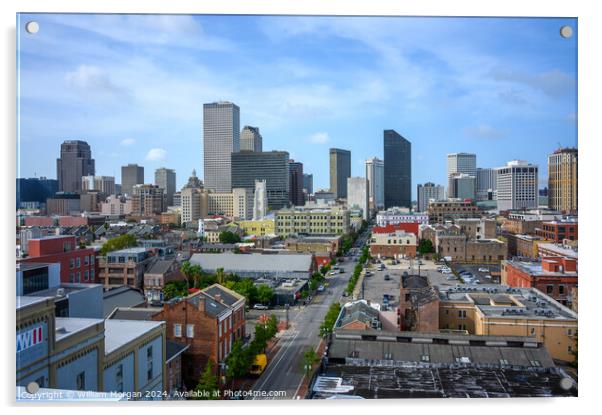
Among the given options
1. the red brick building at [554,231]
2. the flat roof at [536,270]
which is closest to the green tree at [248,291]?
the flat roof at [536,270]

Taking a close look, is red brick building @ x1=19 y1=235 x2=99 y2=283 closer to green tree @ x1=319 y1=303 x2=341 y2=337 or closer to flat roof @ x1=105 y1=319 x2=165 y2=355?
flat roof @ x1=105 y1=319 x2=165 y2=355

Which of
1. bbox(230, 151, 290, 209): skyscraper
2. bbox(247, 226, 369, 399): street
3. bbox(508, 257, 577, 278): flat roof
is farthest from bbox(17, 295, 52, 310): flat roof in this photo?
bbox(230, 151, 290, 209): skyscraper

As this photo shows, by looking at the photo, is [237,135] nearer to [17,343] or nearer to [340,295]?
[340,295]

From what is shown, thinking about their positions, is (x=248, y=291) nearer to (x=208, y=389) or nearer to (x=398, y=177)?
(x=208, y=389)

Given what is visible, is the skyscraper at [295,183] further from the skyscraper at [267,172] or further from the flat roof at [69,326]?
the flat roof at [69,326]

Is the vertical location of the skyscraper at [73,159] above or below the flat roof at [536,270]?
above

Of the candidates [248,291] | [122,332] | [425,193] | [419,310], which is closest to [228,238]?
[248,291]
